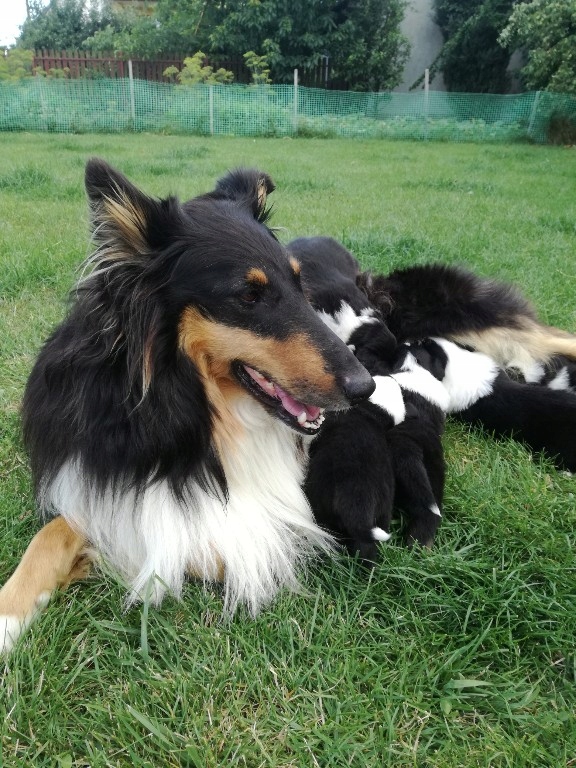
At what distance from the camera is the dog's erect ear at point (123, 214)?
192 cm

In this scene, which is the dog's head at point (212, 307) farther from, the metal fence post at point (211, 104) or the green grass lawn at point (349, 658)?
the metal fence post at point (211, 104)

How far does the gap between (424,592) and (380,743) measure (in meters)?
0.56

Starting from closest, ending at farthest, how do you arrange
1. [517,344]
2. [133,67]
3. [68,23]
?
[517,344] → [133,67] → [68,23]

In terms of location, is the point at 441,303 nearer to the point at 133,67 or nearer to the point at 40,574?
the point at 40,574

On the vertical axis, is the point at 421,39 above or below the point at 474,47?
above

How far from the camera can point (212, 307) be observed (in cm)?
209

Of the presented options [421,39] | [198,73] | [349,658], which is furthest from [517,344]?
[421,39]

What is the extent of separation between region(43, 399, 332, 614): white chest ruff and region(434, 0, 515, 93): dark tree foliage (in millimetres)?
27053

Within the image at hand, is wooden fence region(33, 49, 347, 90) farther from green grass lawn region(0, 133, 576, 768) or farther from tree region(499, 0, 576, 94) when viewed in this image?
green grass lawn region(0, 133, 576, 768)

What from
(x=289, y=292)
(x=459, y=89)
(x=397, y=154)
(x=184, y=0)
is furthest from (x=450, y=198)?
(x=184, y=0)

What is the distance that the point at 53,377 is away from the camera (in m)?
2.16

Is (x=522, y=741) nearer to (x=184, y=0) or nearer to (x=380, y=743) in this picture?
(x=380, y=743)

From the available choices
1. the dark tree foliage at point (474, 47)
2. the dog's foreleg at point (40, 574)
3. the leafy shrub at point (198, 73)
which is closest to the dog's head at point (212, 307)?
the dog's foreleg at point (40, 574)

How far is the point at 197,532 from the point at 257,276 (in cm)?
92
